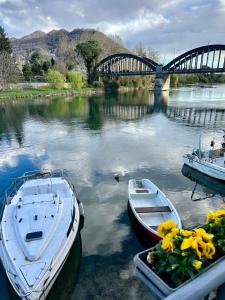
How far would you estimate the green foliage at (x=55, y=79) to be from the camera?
296 ft

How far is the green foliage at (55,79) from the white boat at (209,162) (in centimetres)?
7927

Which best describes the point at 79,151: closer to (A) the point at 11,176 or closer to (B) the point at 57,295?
(A) the point at 11,176

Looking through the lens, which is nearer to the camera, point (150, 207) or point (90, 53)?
point (150, 207)

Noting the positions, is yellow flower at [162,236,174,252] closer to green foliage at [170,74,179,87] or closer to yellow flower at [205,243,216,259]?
yellow flower at [205,243,216,259]

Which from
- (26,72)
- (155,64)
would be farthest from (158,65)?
(26,72)

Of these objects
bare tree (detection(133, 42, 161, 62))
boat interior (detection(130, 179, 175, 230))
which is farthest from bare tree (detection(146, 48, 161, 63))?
boat interior (detection(130, 179, 175, 230))

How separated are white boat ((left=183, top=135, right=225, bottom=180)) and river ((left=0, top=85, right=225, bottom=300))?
29.3 inches

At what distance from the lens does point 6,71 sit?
79.2 metres

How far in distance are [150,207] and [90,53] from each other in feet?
365

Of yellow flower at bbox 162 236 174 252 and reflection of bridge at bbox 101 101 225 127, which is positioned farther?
reflection of bridge at bbox 101 101 225 127

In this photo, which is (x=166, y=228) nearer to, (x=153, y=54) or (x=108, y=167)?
(x=108, y=167)

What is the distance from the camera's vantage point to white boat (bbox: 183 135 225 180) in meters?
19.7

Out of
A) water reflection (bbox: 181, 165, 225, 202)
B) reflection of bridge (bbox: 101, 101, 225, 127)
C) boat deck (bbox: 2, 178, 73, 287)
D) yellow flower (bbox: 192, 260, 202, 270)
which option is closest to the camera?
yellow flower (bbox: 192, 260, 202, 270)

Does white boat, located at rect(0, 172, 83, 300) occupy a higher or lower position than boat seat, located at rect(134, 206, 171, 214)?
higher
